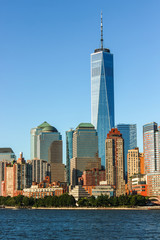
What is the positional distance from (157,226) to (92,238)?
46.4m

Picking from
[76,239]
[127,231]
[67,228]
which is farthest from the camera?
[67,228]

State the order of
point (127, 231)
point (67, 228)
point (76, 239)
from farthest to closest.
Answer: point (67, 228)
point (127, 231)
point (76, 239)

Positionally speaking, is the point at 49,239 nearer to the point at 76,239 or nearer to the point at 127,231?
the point at 76,239

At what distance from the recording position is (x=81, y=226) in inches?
7485

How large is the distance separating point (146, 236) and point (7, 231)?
49156mm

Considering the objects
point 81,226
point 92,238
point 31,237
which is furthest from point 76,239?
point 81,226

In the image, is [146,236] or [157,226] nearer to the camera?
[146,236]

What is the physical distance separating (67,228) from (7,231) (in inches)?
865

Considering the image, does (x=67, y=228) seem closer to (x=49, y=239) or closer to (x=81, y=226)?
(x=81, y=226)

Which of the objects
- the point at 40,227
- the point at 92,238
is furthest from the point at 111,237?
the point at 40,227

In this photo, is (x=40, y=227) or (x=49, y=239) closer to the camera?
(x=49, y=239)

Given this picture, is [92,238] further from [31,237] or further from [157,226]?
[157,226]

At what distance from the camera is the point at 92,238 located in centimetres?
15000

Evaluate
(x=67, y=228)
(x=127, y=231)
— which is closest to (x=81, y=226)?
(x=67, y=228)
